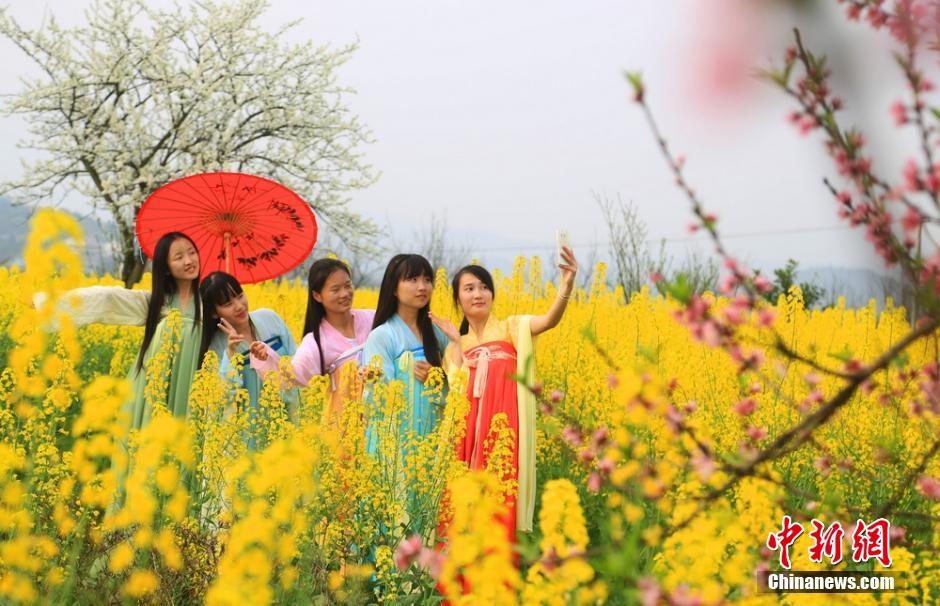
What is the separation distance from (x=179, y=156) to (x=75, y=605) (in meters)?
16.3

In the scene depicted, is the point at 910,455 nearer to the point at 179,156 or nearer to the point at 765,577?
the point at 765,577

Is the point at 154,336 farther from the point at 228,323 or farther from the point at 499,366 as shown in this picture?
the point at 499,366

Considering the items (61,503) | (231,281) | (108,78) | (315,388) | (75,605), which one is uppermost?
(108,78)

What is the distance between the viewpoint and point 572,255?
397 cm

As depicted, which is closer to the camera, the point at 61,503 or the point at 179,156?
the point at 61,503

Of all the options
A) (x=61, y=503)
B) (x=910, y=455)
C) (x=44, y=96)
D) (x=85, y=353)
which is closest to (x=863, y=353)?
(x=910, y=455)

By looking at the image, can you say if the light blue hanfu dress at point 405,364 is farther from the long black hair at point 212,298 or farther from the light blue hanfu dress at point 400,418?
the long black hair at point 212,298

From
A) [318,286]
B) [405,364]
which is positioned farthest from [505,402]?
[318,286]

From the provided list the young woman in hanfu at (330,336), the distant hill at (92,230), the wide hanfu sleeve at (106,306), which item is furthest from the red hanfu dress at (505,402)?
the distant hill at (92,230)

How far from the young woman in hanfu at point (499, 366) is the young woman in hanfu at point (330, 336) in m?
0.59

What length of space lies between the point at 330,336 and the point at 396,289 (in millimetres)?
532

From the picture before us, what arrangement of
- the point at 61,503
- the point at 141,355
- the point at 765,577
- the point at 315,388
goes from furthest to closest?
1. the point at 141,355
2. the point at 315,388
3. the point at 61,503
4. the point at 765,577

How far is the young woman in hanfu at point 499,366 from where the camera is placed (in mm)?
3916

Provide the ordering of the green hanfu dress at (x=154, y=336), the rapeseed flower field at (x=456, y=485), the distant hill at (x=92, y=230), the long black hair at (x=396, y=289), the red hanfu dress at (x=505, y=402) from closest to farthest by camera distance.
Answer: the rapeseed flower field at (x=456, y=485)
the red hanfu dress at (x=505, y=402)
the long black hair at (x=396, y=289)
the green hanfu dress at (x=154, y=336)
the distant hill at (x=92, y=230)
